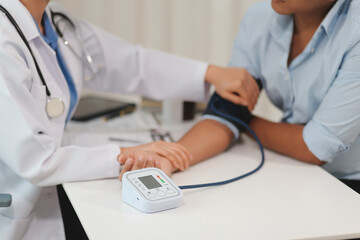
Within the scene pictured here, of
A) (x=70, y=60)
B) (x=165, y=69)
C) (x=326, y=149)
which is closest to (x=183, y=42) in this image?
(x=165, y=69)

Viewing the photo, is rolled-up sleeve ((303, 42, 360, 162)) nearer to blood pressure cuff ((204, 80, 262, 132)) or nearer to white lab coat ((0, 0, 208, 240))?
blood pressure cuff ((204, 80, 262, 132))

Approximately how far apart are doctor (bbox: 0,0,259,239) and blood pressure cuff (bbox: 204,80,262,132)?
5 centimetres

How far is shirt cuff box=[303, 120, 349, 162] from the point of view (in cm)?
114

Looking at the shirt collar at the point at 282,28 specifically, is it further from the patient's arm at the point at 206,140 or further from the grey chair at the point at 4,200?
the grey chair at the point at 4,200

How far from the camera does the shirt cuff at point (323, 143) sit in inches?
45.0

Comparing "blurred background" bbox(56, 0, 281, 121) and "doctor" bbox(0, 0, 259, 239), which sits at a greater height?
"doctor" bbox(0, 0, 259, 239)

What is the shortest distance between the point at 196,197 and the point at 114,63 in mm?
712

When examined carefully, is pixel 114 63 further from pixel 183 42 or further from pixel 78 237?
pixel 183 42

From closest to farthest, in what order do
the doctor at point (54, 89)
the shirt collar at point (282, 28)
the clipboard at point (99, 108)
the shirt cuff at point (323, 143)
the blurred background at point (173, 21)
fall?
1. the doctor at point (54, 89)
2. the shirt cuff at point (323, 143)
3. the shirt collar at point (282, 28)
4. the clipboard at point (99, 108)
5. the blurred background at point (173, 21)

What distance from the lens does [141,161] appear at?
1026mm

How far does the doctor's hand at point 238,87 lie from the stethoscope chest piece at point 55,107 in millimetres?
511

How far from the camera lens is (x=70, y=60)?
128 cm

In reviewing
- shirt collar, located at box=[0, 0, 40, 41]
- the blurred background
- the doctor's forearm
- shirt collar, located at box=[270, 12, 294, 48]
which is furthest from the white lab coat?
the blurred background

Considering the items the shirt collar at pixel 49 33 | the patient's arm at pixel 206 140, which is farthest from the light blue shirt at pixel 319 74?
the shirt collar at pixel 49 33
